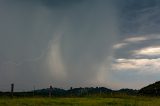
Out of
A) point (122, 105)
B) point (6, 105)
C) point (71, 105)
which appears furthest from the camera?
point (122, 105)

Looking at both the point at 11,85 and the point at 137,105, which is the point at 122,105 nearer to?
the point at 137,105

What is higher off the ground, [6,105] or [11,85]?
[11,85]

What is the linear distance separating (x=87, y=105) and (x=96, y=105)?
1775 mm

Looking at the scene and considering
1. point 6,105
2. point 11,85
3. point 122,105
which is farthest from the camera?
point 11,85

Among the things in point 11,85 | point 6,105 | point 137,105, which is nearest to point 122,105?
point 137,105

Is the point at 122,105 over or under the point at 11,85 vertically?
under

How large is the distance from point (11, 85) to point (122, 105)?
53330mm

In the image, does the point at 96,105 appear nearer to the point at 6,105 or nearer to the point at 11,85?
the point at 6,105

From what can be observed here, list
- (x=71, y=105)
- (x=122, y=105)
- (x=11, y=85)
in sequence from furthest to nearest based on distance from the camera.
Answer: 1. (x=11, y=85)
2. (x=122, y=105)
3. (x=71, y=105)

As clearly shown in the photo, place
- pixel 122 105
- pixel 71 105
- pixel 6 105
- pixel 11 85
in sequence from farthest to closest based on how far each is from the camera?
pixel 11 85 < pixel 122 105 < pixel 71 105 < pixel 6 105

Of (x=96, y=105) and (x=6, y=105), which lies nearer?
(x=6, y=105)

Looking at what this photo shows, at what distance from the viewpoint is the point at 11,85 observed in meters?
105

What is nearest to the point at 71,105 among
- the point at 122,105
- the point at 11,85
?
the point at 122,105

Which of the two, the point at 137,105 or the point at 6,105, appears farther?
the point at 137,105
